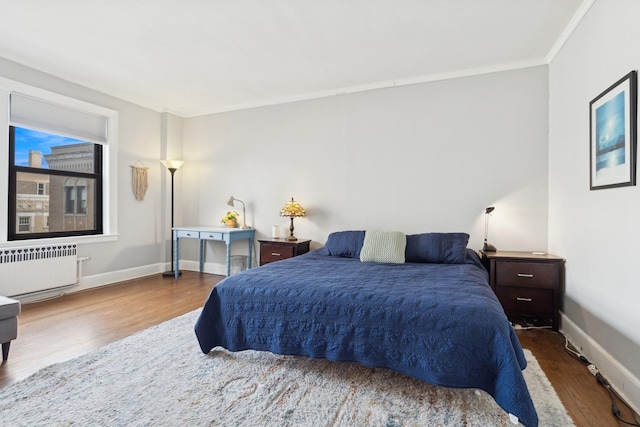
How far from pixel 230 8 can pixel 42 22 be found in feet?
5.27

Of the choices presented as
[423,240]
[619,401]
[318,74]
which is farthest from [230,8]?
[619,401]

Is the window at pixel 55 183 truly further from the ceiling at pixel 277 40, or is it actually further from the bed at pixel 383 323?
the bed at pixel 383 323

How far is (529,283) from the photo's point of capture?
292 cm

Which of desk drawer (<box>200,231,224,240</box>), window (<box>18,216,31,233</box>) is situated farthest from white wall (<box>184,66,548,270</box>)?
window (<box>18,216,31,233</box>)

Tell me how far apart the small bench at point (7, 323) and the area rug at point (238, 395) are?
1.47 ft

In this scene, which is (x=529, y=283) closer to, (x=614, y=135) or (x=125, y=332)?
(x=614, y=135)

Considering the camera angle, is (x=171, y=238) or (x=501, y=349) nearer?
(x=501, y=349)

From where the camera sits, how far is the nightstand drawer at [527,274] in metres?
2.86

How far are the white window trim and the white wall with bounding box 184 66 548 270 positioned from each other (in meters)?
1.24

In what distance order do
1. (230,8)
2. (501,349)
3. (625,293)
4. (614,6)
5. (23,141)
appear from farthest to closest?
(23,141), (230,8), (614,6), (625,293), (501,349)

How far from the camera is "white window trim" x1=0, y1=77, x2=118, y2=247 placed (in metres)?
3.36

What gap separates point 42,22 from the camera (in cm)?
271

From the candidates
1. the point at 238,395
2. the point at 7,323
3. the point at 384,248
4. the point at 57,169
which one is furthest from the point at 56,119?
the point at 384,248

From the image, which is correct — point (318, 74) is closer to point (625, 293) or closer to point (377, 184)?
point (377, 184)
